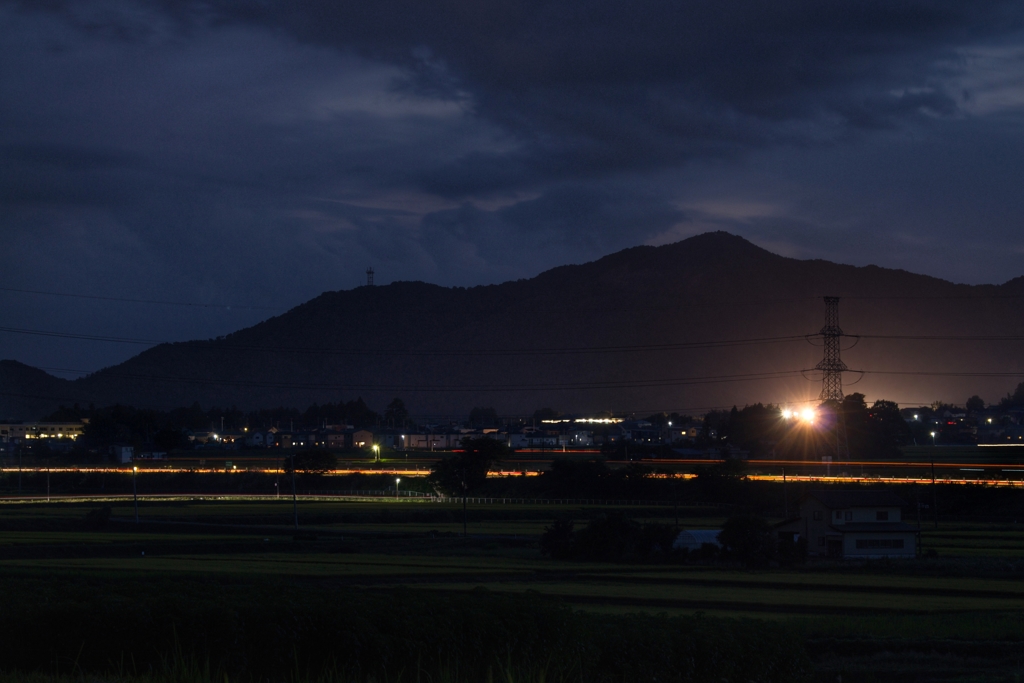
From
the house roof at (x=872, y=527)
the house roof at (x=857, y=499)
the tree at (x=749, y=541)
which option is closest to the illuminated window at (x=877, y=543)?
the house roof at (x=872, y=527)

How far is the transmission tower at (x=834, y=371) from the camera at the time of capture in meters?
71.9

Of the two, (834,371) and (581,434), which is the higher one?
(834,371)

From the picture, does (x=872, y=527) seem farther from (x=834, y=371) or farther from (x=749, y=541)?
(x=834, y=371)

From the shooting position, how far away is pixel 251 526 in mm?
47188

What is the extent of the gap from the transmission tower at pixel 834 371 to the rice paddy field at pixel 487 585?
25283 mm

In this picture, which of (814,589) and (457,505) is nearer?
(814,589)

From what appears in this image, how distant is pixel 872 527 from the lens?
38.2 metres

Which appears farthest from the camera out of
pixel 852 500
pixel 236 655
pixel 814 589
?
pixel 852 500

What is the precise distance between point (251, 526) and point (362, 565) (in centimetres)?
1686

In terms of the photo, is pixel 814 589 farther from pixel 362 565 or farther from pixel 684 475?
pixel 684 475

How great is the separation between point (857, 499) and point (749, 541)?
6.35m

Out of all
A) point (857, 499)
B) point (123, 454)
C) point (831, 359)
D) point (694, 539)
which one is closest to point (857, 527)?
point (857, 499)

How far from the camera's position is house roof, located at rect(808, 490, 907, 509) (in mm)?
38562

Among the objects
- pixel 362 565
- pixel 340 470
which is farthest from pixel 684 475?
pixel 362 565
